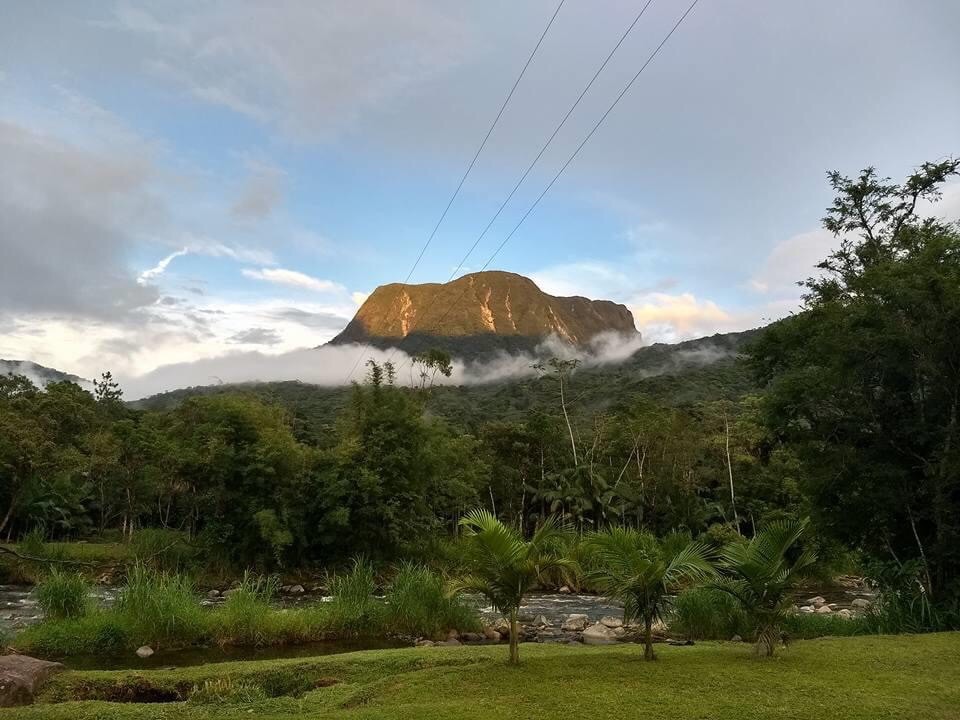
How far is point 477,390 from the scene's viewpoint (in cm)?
10231

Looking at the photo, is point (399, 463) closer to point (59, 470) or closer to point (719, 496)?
point (59, 470)

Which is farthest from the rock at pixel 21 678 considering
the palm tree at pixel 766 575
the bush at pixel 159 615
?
the palm tree at pixel 766 575

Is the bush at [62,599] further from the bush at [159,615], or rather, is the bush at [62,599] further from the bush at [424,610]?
the bush at [424,610]

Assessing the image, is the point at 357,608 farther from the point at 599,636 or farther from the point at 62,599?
the point at 62,599

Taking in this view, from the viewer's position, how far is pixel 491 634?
1402 cm

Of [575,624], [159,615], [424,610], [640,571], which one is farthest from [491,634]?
[640,571]

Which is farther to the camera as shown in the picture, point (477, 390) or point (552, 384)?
point (477, 390)

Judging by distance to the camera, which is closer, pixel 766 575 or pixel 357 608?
pixel 766 575

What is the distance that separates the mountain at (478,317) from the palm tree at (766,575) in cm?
11370

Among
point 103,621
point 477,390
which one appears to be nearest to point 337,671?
point 103,621

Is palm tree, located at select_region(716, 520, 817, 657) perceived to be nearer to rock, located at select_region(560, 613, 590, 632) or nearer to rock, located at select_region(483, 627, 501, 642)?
rock, located at select_region(483, 627, 501, 642)

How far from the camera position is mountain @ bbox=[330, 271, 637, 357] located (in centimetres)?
13688

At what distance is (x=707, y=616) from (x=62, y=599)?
1206cm

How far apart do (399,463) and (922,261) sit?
66.3ft
